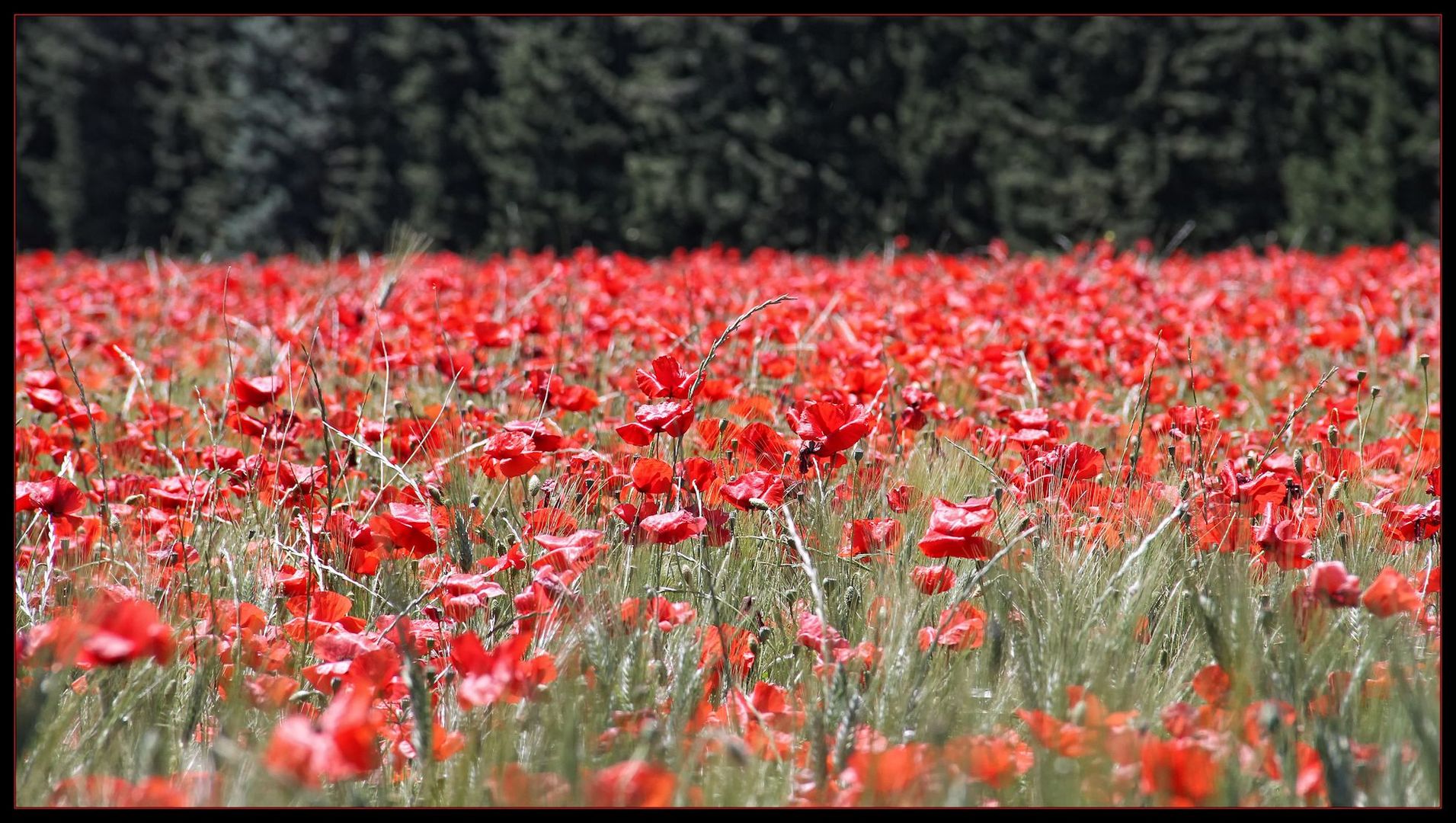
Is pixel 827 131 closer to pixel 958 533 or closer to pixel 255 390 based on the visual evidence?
pixel 255 390

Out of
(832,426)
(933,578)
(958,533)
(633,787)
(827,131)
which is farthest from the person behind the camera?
(827,131)

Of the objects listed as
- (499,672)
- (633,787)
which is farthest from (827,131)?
(633,787)

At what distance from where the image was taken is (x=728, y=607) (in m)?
1.37

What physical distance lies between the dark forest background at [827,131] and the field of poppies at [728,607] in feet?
23.3

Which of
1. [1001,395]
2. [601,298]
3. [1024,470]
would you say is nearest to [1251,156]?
[601,298]

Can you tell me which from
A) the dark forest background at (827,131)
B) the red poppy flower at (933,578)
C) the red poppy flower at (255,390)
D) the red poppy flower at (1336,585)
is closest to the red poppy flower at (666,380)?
the red poppy flower at (933,578)

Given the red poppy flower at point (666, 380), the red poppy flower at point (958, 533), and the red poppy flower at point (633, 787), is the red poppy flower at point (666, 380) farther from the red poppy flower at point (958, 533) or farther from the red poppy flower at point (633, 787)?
the red poppy flower at point (633, 787)

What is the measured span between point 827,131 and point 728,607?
9500 mm

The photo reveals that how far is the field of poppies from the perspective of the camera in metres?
0.92

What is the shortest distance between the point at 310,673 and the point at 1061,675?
0.68 m

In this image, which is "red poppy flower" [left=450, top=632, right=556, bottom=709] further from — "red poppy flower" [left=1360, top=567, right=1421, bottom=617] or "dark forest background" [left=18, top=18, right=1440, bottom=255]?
"dark forest background" [left=18, top=18, right=1440, bottom=255]

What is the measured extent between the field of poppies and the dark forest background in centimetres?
709

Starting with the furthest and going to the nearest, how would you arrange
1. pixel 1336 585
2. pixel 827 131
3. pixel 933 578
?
pixel 827 131 → pixel 933 578 → pixel 1336 585

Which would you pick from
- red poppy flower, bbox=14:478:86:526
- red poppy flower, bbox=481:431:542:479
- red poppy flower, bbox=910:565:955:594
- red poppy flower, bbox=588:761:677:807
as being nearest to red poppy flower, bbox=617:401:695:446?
red poppy flower, bbox=481:431:542:479
